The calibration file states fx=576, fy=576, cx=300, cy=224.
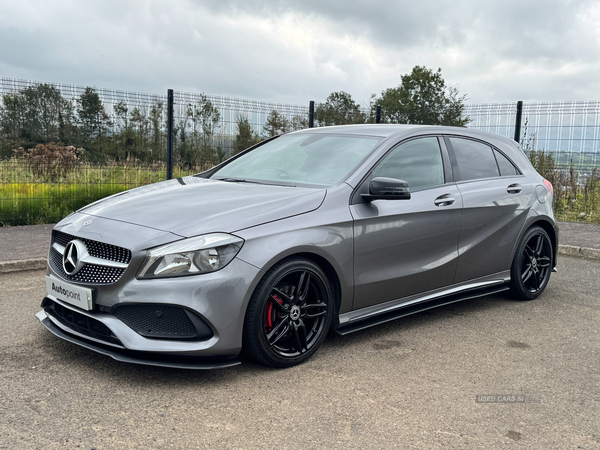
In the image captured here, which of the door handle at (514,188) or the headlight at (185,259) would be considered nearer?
the headlight at (185,259)

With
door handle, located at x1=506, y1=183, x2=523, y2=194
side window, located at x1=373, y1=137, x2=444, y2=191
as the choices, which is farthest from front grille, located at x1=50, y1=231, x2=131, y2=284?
door handle, located at x1=506, y1=183, x2=523, y2=194

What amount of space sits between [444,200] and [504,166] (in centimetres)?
118

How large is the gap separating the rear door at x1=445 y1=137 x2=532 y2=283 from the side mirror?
3.43 ft

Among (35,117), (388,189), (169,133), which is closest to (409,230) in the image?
(388,189)

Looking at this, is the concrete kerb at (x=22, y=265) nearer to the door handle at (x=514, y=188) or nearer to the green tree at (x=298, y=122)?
the door handle at (x=514, y=188)

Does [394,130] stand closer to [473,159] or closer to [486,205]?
[473,159]

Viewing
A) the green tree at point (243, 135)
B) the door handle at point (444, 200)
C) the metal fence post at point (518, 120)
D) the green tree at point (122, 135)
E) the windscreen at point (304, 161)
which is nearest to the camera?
the windscreen at point (304, 161)

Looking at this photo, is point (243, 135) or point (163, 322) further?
point (243, 135)

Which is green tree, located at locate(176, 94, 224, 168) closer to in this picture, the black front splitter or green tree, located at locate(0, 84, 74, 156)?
green tree, located at locate(0, 84, 74, 156)

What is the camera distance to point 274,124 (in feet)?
38.1

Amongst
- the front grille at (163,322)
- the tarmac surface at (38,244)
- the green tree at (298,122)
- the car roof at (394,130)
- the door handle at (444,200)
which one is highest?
the green tree at (298,122)

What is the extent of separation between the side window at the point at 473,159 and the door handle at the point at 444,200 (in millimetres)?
335

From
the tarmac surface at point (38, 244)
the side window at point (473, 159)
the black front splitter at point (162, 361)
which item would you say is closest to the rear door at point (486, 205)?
the side window at point (473, 159)

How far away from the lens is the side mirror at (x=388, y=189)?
3.99 meters
